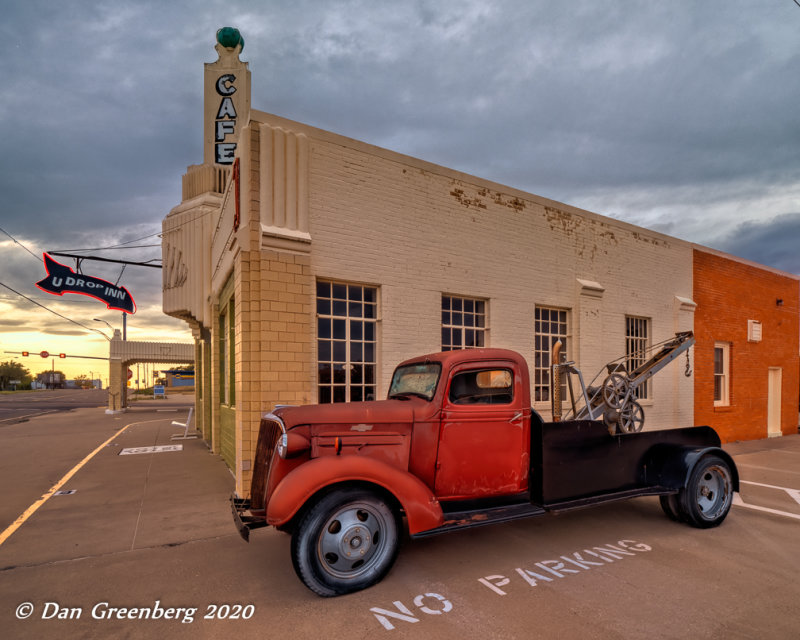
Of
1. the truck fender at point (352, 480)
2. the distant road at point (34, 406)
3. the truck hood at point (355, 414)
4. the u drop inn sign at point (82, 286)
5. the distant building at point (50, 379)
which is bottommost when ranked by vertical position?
the distant building at point (50, 379)

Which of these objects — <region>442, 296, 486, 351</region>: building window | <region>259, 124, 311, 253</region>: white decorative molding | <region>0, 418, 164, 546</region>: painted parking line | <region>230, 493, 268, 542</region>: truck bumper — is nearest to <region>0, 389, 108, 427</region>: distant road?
<region>0, 418, 164, 546</region>: painted parking line

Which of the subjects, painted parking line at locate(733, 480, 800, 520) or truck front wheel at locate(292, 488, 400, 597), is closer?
truck front wheel at locate(292, 488, 400, 597)

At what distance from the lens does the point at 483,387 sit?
4.93 m

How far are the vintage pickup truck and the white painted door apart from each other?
1237 cm

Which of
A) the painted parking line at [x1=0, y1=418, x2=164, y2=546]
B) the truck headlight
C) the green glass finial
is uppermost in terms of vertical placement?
the green glass finial

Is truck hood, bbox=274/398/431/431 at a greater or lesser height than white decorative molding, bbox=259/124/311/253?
lesser

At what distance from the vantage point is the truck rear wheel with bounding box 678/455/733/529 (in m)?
5.64

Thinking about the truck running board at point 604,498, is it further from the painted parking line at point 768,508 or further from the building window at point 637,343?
the building window at point 637,343

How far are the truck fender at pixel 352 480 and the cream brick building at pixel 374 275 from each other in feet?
10.2

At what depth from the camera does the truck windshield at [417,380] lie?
4859mm

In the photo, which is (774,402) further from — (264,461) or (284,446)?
(284,446)

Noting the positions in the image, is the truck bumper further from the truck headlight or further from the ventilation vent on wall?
the ventilation vent on wall

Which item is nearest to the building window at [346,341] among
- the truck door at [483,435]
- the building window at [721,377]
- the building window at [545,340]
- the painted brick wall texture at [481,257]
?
the painted brick wall texture at [481,257]

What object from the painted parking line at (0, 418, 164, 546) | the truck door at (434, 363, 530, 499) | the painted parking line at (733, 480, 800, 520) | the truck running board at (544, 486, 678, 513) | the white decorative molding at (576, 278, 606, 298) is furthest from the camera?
the white decorative molding at (576, 278, 606, 298)
